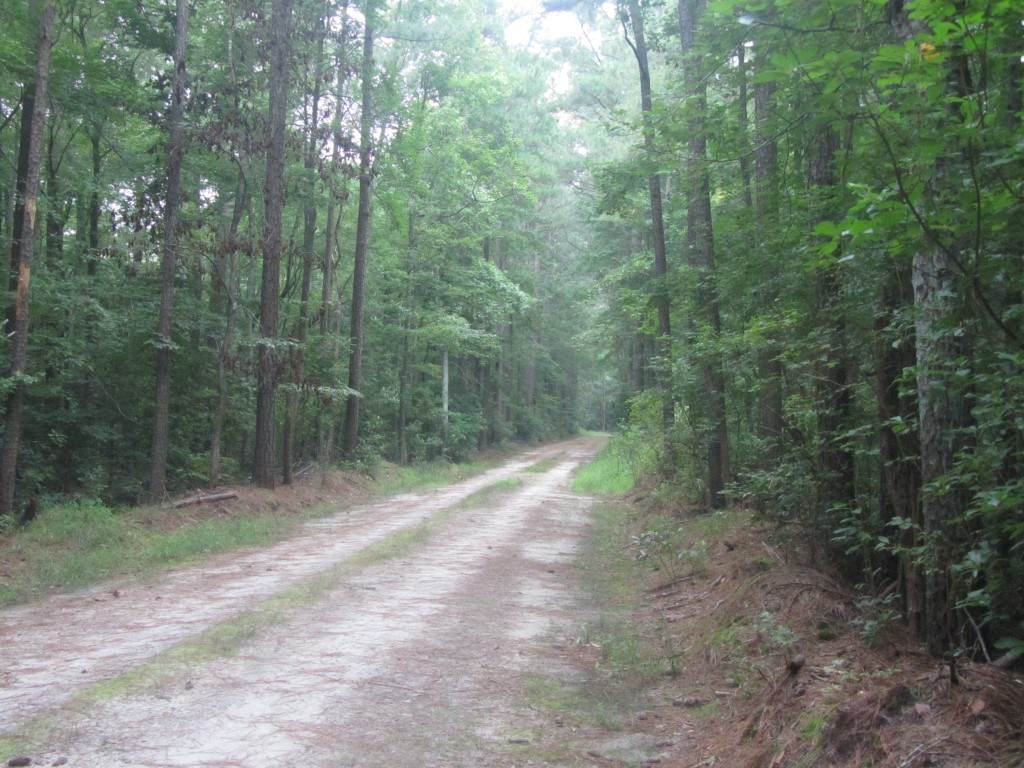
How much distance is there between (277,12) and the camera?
17.2m

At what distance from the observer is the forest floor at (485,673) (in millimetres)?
4266

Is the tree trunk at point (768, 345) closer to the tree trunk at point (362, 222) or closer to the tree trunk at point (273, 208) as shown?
the tree trunk at point (273, 208)

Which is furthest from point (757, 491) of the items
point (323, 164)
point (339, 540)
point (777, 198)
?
point (323, 164)

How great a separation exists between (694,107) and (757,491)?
13.8 feet

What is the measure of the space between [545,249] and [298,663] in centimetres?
3721

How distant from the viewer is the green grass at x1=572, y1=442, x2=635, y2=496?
2351cm

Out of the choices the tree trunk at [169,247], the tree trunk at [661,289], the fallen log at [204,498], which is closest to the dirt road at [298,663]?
the fallen log at [204,498]

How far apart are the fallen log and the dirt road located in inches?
156

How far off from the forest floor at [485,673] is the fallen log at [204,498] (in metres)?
4.67

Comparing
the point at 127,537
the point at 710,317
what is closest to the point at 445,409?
the point at 710,317

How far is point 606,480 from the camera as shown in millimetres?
25312

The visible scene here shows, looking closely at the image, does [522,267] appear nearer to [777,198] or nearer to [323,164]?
[323,164]

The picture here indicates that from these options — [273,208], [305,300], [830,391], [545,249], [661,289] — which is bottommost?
[830,391]

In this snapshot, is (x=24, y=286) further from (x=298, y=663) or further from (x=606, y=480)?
(x=606, y=480)
